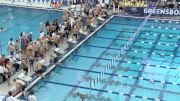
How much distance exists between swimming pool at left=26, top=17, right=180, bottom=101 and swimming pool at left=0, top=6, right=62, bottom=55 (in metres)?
3.45

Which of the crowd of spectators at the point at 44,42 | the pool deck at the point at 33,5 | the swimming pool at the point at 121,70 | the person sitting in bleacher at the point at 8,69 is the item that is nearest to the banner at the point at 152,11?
the crowd of spectators at the point at 44,42

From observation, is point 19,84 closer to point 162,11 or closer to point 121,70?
point 121,70

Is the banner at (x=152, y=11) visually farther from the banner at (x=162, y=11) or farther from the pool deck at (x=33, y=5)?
the pool deck at (x=33, y=5)

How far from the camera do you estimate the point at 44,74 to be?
1379 cm

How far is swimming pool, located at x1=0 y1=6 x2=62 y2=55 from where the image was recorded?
1831cm

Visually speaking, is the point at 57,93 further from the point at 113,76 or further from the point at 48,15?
the point at 48,15

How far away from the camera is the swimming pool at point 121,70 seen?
12703 mm

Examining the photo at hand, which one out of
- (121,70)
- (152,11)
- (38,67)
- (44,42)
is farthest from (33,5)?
(121,70)

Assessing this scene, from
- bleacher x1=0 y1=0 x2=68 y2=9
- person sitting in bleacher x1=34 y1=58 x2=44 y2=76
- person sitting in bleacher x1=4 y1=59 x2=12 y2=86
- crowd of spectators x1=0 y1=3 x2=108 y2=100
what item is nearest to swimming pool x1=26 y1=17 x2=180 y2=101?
person sitting in bleacher x1=34 y1=58 x2=44 y2=76

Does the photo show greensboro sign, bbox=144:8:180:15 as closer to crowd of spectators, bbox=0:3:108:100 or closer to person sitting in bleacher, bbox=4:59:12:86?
crowd of spectators, bbox=0:3:108:100

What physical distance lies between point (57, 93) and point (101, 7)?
31.0ft

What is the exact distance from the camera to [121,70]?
14500 mm

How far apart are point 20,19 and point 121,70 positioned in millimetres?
8869

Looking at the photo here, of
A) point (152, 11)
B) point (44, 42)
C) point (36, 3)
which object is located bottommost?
point (44, 42)
